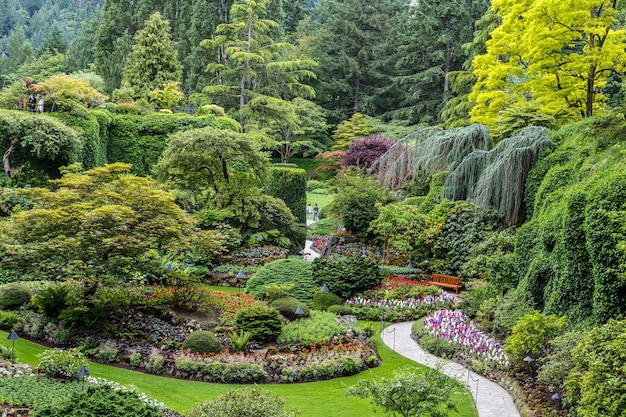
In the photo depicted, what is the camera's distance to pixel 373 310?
17.3 m

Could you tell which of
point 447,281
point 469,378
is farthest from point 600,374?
point 447,281

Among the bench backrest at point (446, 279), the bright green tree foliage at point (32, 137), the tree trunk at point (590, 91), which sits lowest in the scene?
the bench backrest at point (446, 279)

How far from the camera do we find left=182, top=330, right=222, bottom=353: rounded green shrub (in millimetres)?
13305

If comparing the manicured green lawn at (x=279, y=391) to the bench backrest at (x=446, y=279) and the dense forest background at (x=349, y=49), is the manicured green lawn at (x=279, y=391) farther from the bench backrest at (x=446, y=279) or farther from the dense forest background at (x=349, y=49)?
the dense forest background at (x=349, y=49)

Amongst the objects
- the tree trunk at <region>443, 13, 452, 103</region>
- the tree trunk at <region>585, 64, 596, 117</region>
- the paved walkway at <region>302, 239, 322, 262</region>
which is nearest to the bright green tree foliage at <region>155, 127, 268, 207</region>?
the paved walkway at <region>302, 239, 322, 262</region>

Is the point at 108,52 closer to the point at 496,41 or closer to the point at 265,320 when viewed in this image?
the point at 496,41

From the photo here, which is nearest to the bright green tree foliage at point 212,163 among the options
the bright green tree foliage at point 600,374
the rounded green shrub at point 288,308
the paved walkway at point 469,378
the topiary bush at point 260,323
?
the rounded green shrub at point 288,308

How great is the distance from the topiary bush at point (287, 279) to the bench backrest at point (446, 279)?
4.31m

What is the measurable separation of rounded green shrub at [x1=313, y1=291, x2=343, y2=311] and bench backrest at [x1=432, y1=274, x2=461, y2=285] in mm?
4136

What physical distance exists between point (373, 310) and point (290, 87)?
79.9 ft

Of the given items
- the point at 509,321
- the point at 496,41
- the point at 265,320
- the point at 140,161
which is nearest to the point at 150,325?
the point at 265,320

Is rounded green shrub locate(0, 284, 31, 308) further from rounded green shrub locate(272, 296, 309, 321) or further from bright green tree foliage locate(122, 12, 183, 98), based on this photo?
bright green tree foliage locate(122, 12, 183, 98)

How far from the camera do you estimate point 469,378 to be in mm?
12758

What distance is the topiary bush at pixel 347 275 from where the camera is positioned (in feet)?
60.8
